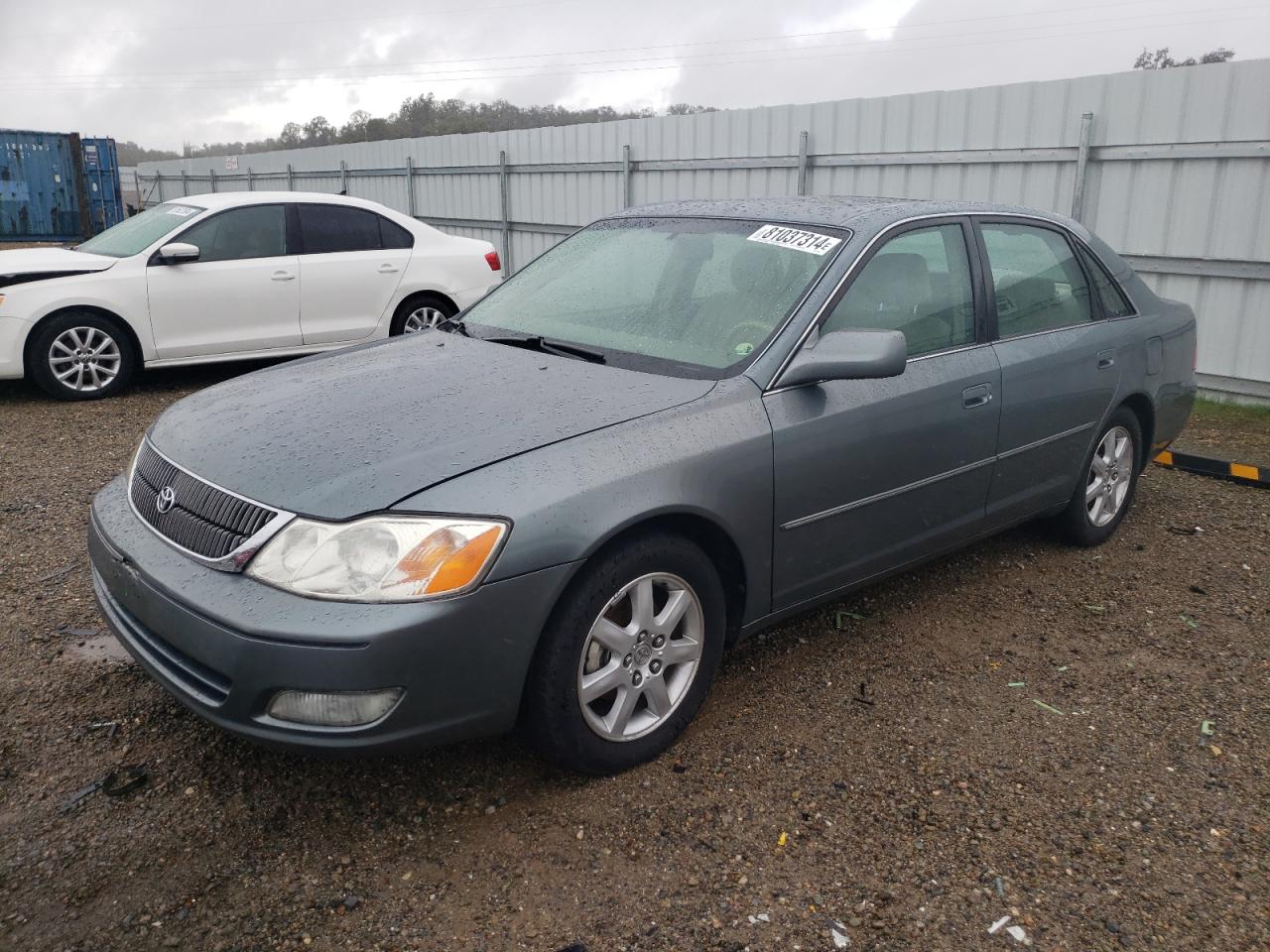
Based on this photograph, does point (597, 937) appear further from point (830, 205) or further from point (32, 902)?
point (830, 205)

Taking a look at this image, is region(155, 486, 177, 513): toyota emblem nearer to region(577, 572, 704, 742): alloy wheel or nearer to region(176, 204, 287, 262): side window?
region(577, 572, 704, 742): alloy wheel

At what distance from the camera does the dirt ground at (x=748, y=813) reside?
246cm

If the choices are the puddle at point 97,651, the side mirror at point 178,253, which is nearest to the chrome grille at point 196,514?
the puddle at point 97,651

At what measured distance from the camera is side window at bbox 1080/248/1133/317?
467 centimetres

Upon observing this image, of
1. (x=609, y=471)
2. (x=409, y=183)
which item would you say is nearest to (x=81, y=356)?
(x=609, y=471)

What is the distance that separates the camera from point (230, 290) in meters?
7.97

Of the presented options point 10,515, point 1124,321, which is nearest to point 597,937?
point 1124,321

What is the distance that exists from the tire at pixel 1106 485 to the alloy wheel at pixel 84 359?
265 inches

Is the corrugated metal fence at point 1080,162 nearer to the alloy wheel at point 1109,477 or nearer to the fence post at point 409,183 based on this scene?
the alloy wheel at point 1109,477

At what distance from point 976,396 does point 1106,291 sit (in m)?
1.33

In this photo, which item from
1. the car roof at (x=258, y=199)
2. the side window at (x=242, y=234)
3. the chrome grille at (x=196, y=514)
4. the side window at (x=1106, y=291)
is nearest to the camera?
the chrome grille at (x=196, y=514)

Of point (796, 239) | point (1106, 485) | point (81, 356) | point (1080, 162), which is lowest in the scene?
point (1106, 485)

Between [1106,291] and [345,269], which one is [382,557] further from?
[345,269]

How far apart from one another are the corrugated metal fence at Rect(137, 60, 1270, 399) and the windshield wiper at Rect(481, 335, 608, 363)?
5920 mm
